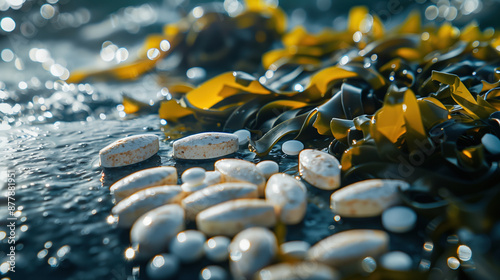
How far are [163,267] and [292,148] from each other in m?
0.43

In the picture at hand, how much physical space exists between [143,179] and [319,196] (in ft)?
1.08

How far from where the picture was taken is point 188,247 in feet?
1.61

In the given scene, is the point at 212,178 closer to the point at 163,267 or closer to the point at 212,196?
the point at 212,196

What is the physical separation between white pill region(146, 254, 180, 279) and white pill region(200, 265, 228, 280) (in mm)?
39

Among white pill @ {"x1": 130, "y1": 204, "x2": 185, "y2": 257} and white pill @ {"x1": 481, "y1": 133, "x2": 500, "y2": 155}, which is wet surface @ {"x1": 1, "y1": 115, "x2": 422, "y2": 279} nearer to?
white pill @ {"x1": 130, "y1": 204, "x2": 185, "y2": 257}

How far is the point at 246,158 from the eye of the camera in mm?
828

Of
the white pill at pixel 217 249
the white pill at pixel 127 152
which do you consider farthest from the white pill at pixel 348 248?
the white pill at pixel 127 152

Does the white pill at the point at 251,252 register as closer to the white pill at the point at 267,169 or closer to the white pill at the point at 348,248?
the white pill at the point at 348,248

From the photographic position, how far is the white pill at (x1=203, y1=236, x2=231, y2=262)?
0.48 m

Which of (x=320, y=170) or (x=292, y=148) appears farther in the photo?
(x=292, y=148)

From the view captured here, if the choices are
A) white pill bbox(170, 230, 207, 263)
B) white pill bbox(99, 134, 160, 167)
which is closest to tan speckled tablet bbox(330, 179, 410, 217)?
white pill bbox(170, 230, 207, 263)

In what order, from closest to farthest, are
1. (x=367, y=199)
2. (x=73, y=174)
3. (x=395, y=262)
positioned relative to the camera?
(x=395, y=262), (x=367, y=199), (x=73, y=174)

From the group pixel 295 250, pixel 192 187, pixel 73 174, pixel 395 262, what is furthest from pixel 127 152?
pixel 395 262

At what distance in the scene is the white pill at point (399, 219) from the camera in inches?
20.8
